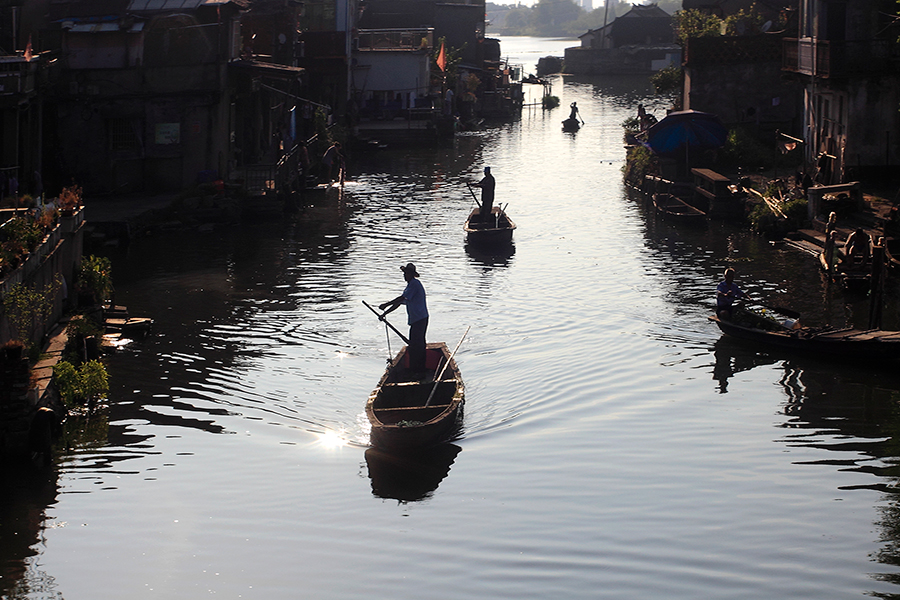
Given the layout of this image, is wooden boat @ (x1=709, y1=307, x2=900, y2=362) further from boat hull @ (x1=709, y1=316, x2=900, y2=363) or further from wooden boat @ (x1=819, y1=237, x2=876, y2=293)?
wooden boat @ (x1=819, y1=237, x2=876, y2=293)

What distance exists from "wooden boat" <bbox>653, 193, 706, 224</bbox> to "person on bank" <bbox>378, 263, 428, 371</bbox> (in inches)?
674

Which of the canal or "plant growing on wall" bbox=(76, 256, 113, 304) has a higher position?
"plant growing on wall" bbox=(76, 256, 113, 304)

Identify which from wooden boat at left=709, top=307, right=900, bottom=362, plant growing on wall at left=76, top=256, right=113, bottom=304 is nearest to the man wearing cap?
wooden boat at left=709, top=307, right=900, bottom=362

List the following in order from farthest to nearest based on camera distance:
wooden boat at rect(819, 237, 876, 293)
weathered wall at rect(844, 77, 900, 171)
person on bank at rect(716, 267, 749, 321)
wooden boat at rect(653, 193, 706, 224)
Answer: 1. wooden boat at rect(653, 193, 706, 224)
2. weathered wall at rect(844, 77, 900, 171)
3. wooden boat at rect(819, 237, 876, 293)
4. person on bank at rect(716, 267, 749, 321)

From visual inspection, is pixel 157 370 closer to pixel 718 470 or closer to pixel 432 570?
pixel 432 570

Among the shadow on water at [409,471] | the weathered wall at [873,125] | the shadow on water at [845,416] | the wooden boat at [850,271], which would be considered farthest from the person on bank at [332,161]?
the shadow on water at [409,471]

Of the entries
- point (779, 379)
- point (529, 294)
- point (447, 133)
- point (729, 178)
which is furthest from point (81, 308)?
point (447, 133)

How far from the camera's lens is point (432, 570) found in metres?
10.4

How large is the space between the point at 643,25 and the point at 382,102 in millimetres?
61191

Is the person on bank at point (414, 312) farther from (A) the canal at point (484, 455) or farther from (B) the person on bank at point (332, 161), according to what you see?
(B) the person on bank at point (332, 161)

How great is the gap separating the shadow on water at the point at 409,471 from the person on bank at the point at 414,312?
2.23 m

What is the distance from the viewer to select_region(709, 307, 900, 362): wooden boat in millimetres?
Result: 16406

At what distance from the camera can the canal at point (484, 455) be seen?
33.7 ft

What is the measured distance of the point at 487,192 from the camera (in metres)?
28.6
